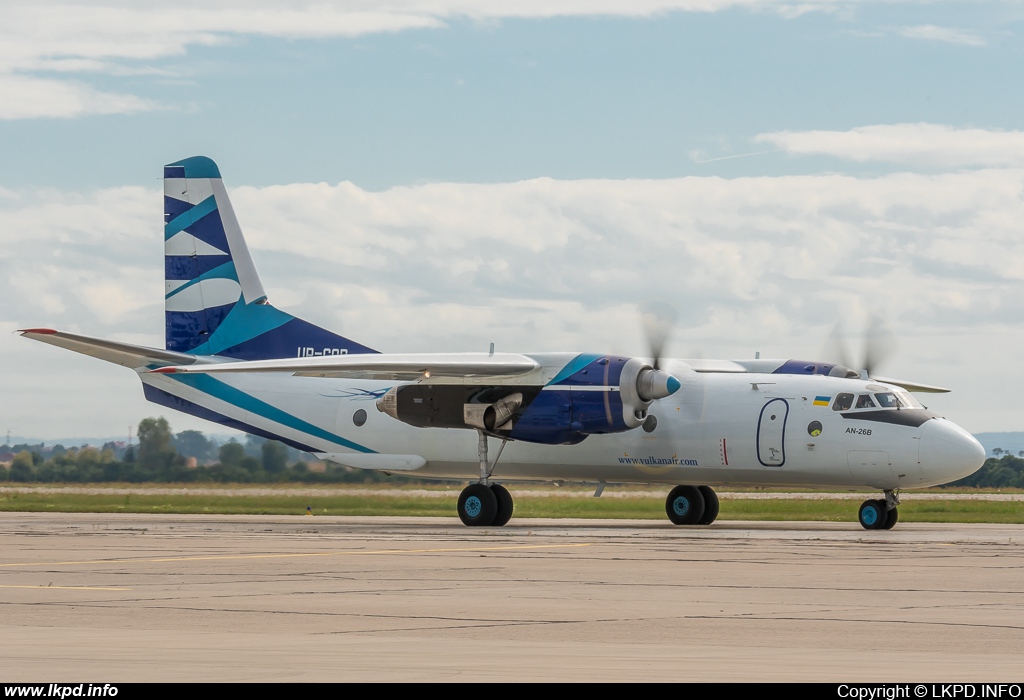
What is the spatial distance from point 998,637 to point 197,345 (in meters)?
26.8

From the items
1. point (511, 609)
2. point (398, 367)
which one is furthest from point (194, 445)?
point (511, 609)

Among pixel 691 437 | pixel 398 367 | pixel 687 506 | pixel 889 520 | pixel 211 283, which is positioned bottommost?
pixel 889 520

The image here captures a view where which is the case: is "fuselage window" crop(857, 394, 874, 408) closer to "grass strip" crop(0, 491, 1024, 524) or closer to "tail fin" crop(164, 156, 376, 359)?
"grass strip" crop(0, 491, 1024, 524)

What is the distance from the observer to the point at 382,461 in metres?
31.5

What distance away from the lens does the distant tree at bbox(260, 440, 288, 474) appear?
3500 cm

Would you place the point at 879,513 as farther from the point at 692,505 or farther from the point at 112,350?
the point at 112,350

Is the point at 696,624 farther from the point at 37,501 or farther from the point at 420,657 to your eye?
the point at 37,501

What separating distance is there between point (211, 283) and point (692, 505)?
1382cm

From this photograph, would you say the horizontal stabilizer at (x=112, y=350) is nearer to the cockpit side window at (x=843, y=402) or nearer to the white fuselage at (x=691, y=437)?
the white fuselage at (x=691, y=437)

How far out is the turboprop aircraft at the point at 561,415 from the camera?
2650cm

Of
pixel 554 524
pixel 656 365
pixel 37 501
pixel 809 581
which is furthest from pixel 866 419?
pixel 37 501

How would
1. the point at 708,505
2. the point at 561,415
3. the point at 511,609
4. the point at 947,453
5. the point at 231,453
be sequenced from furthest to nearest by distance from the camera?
1. the point at 231,453
2. the point at 708,505
3. the point at 561,415
4. the point at 947,453
5. the point at 511,609

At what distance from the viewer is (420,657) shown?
9.22m

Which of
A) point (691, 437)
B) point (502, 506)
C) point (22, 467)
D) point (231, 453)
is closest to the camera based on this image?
point (691, 437)
